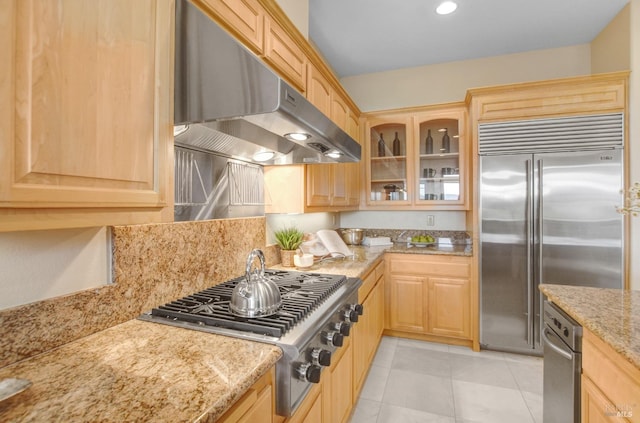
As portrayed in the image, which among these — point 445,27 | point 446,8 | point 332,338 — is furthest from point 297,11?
point 332,338

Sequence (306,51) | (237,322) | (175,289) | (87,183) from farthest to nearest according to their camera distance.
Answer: (306,51)
(175,289)
(237,322)
(87,183)

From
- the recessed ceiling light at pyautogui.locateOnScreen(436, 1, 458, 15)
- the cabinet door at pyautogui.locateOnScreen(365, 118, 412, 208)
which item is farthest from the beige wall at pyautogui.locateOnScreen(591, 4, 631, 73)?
the cabinet door at pyautogui.locateOnScreen(365, 118, 412, 208)

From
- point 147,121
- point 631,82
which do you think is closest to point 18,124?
point 147,121

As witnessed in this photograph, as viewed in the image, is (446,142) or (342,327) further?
(446,142)

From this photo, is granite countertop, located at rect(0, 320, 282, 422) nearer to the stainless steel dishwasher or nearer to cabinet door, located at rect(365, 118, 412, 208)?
the stainless steel dishwasher

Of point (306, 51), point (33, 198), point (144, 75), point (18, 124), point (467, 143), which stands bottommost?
point (33, 198)

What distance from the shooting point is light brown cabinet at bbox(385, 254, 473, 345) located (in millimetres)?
2842

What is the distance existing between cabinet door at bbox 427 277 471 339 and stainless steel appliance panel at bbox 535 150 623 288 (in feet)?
2.17

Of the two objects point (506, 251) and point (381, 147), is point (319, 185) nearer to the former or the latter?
point (381, 147)

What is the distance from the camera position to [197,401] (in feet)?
2.13

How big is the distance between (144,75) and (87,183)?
34 centimetres

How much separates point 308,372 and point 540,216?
248 centimetres

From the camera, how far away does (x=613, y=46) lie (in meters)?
2.62

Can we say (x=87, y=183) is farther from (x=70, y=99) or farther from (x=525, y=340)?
(x=525, y=340)
